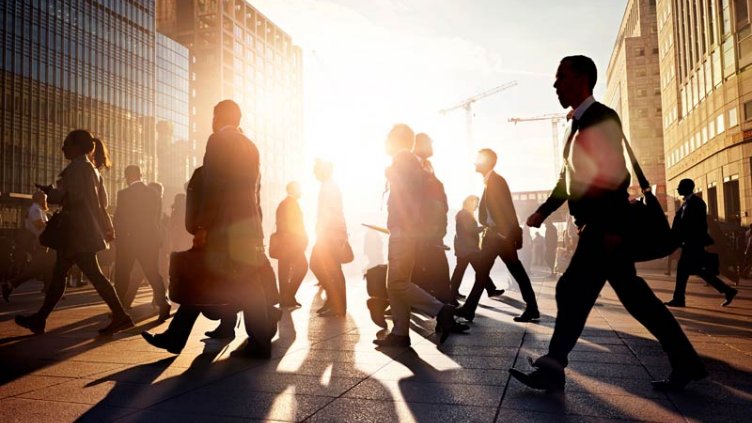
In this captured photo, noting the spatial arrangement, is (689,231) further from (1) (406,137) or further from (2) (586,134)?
(2) (586,134)

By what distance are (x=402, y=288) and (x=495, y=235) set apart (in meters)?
2.12

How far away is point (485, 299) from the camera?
33.4 feet

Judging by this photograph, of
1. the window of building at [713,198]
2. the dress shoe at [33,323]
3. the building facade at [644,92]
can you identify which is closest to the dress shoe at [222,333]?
the dress shoe at [33,323]

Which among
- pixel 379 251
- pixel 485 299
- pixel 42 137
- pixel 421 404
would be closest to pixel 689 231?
pixel 485 299

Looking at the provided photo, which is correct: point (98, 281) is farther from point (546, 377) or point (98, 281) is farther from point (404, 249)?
point (546, 377)

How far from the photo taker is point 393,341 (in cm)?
501

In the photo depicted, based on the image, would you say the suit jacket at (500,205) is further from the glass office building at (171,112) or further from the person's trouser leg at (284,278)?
the glass office building at (171,112)

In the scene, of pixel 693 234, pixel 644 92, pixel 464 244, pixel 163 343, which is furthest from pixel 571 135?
pixel 644 92

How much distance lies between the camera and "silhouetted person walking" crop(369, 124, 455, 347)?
505 cm

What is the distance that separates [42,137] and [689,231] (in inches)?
2624

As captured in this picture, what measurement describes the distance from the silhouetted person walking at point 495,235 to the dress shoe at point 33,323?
13.9ft

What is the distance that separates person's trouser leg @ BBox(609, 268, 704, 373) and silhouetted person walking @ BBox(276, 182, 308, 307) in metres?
5.73

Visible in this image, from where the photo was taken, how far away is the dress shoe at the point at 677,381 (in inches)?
131

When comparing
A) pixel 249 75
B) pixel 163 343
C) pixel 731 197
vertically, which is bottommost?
pixel 163 343
